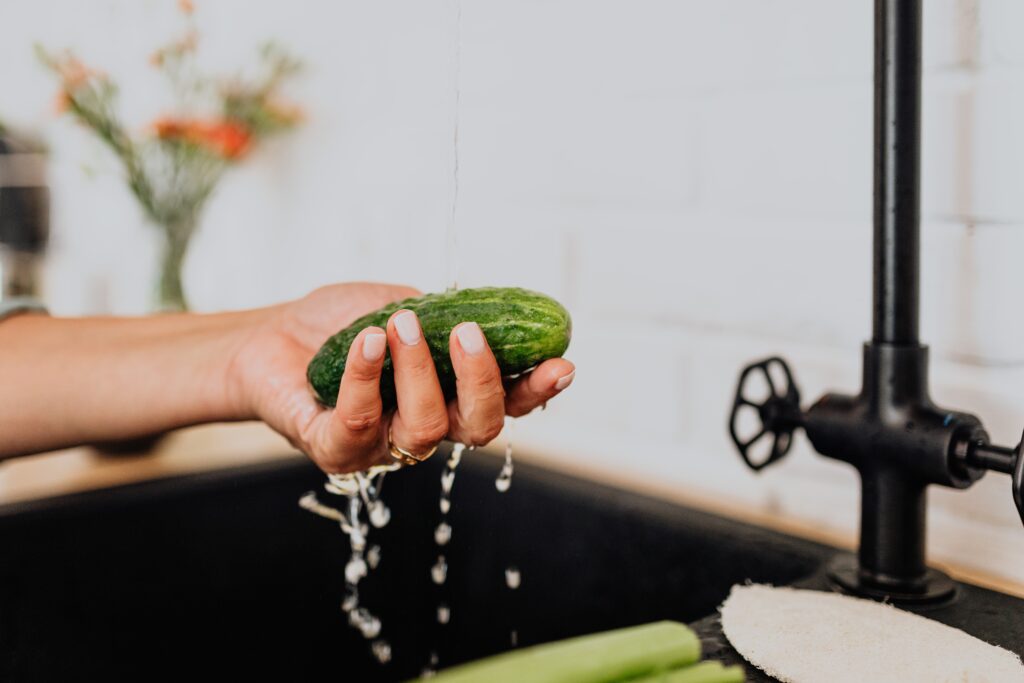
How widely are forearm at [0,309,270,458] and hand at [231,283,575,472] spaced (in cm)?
4

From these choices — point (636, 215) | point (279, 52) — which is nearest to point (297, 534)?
point (636, 215)

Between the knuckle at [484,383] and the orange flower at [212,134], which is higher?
the orange flower at [212,134]

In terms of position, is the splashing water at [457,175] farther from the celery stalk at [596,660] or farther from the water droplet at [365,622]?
the celery stalk at [596,660]

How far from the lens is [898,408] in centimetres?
77

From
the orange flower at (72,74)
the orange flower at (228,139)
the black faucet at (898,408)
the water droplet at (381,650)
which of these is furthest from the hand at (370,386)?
the orange flower at (72,74)

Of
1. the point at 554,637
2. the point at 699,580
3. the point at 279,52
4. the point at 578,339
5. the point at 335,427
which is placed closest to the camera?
the point at 335,427

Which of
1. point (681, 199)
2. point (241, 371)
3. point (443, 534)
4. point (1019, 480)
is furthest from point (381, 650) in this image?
point (1019, 480)

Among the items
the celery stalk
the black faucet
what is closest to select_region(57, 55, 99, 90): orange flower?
the black faucet

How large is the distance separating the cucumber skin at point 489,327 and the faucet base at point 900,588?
33 cm

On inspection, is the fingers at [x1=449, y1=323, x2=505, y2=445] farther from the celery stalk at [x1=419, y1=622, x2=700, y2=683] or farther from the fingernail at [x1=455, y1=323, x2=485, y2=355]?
the celery stalk at [x1=419, y1=622, x2=700, y2=683]

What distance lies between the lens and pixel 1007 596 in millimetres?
802

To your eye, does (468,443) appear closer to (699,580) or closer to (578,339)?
(699,580)

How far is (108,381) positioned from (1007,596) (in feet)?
2.89

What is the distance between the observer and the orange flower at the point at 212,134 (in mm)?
1887
